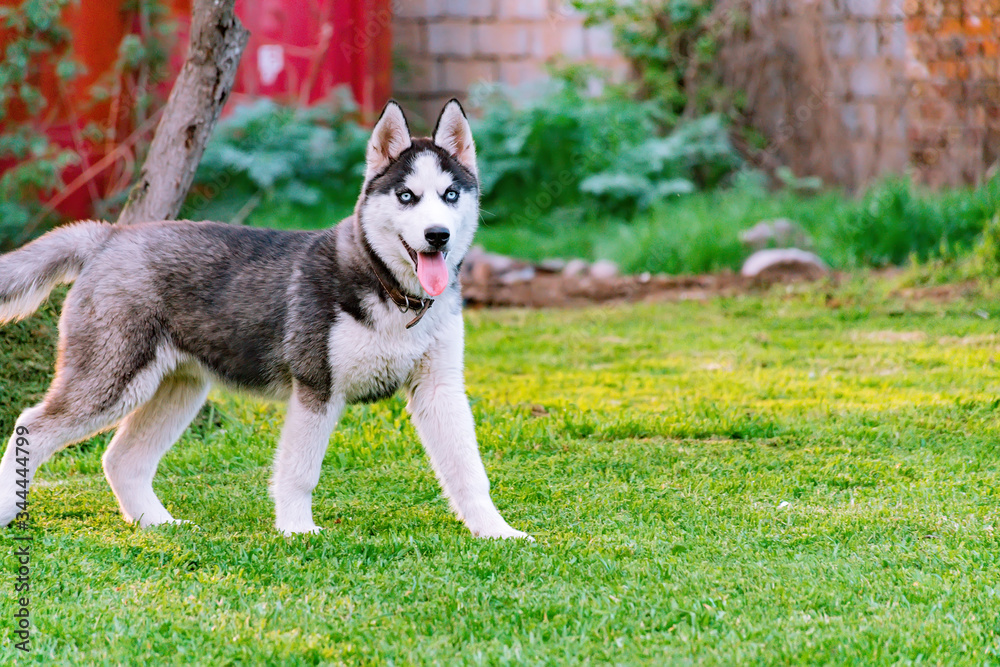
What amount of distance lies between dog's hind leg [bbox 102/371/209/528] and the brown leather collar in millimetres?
881

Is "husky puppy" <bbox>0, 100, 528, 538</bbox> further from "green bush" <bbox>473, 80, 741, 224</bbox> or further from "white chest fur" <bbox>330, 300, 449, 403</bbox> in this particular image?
"green bush" <bbox>473, 80, 741, 224</bbox>

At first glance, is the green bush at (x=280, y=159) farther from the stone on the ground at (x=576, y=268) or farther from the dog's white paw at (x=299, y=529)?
the dog's white paw at (x=299, y=529)

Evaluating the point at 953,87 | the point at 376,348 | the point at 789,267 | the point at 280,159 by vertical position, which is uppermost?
the point at 953,87

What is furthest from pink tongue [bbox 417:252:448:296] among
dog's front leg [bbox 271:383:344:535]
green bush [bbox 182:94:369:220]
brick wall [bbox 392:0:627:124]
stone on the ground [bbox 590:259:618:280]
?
brick wall [bbox 392:0:627:124]

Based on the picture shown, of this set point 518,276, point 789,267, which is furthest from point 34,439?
point 789,267

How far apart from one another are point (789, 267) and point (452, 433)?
6.05 meters

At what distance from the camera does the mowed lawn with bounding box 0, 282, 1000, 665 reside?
299 centimetres

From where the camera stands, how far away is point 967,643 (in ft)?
9.50

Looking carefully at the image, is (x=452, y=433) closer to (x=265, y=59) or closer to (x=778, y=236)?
(x=778, y=236)

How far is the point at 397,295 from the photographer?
12.7 ft

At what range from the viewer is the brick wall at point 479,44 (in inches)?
514

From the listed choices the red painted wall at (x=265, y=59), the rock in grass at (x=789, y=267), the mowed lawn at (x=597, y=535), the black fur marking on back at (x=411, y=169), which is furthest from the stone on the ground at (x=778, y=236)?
the black fur marking on back at (x=411, y=169)

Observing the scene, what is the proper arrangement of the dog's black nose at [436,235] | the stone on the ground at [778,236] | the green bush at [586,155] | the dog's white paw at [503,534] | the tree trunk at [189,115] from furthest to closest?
1. the green bush at [586,155]
2. the stone on the ground at [778,236]
3. the tree trunk at [189,115]
4. the dog's white paw at [503,534]
5. the dog's black nose at [436,235]

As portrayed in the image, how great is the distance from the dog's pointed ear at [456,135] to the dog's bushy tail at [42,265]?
1.35m
